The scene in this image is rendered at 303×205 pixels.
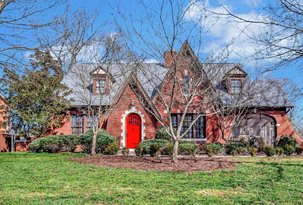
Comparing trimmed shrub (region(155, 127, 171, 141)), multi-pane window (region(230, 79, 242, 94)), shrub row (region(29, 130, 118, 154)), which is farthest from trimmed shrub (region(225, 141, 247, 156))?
shrub row (region(29, 130, 118, 154))

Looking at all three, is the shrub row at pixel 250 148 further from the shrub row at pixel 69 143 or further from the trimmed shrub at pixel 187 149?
the shrub row at pixel 69 143

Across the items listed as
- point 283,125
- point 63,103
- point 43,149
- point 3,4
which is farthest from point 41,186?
point 283,125

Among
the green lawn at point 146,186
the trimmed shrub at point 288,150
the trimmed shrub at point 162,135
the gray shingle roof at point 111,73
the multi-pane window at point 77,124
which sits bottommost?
the trimmed shrub at point 288,150

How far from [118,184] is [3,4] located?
507cm

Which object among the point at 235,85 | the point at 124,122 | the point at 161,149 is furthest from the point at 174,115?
the point at 161,149

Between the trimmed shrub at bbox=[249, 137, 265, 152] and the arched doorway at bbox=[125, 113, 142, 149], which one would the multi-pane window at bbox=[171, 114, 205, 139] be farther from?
the trimmed shrub at bbox=[249, 137, 265, 152]

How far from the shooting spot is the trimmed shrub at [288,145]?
20.3 metres

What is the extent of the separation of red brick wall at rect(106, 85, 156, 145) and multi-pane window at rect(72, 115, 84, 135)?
2.48 metres

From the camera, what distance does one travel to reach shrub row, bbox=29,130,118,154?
22.0 metres

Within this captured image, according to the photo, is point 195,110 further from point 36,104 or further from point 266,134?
point 36,104

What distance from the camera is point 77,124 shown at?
26891 mm

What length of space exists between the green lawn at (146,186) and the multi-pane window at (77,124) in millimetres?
14533

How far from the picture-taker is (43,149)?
75.5ft

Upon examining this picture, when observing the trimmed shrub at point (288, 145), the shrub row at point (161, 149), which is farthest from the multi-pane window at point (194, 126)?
the shrub row at point (161, 149)
